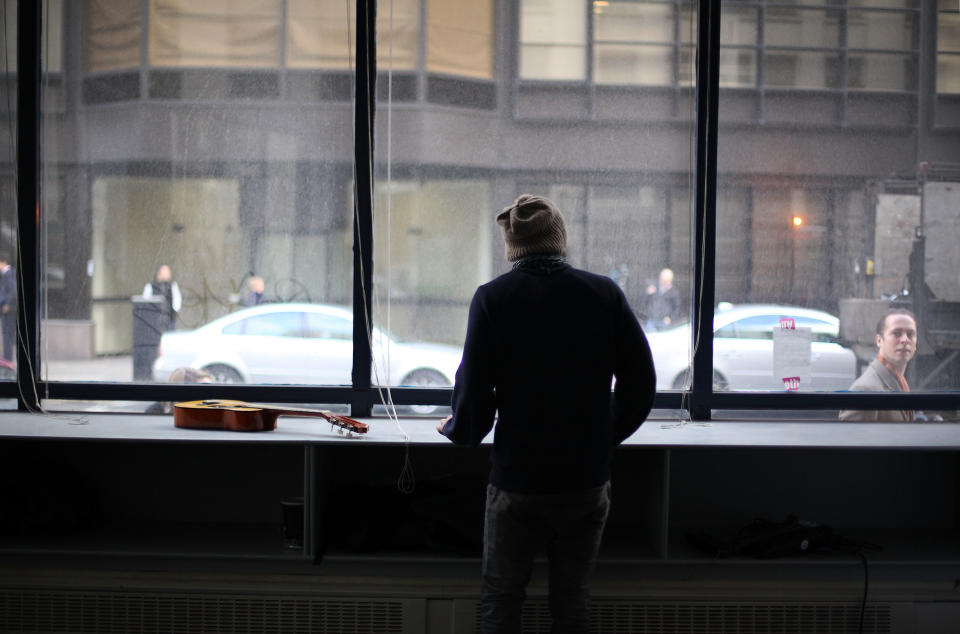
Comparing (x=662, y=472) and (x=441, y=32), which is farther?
(x=441, y=32)

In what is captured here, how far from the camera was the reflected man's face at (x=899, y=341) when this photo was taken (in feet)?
A: 11.4

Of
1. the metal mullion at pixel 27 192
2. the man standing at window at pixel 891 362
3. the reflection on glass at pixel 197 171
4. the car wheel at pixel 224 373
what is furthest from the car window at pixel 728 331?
the metal mullion at pixel 27 192

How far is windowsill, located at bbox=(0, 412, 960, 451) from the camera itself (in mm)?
2852

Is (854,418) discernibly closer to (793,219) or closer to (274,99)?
(793,219)

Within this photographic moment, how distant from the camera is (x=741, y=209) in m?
3.44

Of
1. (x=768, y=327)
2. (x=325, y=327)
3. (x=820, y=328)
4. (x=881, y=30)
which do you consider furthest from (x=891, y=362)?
(x=325, y=327)

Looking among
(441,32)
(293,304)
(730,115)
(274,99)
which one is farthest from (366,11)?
(730,115)

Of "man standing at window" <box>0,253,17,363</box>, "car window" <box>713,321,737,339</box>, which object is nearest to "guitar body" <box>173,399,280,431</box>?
"man standing at window" <box>0,253,17,363</box>

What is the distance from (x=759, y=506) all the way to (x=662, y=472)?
71 centimetres

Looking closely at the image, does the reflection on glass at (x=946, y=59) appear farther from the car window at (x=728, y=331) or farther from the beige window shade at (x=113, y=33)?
the beige window shade at (x=113, y=33)

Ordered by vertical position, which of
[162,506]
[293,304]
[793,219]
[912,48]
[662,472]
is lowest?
[162,506]

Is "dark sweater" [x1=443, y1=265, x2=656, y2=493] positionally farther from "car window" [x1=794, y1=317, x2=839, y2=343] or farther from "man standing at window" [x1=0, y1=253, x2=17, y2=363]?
"man standing at window" [x1=0, y1=253, x2=17, y2=363]

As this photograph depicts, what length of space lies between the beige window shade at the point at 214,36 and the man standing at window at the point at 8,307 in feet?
3.40

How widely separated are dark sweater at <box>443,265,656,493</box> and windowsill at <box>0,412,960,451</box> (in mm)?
550
